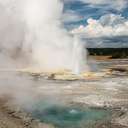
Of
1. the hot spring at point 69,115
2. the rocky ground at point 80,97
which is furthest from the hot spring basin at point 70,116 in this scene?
the rocky ground at point 80,97

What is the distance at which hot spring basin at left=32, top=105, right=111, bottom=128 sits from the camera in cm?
1193

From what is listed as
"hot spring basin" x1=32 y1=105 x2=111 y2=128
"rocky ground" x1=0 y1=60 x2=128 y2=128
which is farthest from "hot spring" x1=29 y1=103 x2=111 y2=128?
"rocky ground" x1=0 y1=60 x2=128 y2=128

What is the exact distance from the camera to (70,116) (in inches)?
516

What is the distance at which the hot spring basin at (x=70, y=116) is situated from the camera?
1193 cm

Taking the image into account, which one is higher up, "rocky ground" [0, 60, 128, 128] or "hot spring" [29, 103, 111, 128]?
"rocky ground" [0, 60, 128, 128]

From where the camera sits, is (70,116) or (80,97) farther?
(80,97)

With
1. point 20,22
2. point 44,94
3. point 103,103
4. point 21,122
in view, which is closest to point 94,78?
point 44,94

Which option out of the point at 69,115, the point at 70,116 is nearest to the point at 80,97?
the point at 69,115

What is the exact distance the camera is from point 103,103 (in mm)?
15477

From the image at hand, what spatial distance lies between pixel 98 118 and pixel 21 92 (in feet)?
24.6

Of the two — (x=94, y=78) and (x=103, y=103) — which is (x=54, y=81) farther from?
(x=103, y=103)

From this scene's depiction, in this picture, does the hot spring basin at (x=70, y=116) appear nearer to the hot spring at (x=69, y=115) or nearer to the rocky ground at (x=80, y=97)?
the hot spring at (x=69, y=115)

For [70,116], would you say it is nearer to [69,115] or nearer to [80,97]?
[69,115]

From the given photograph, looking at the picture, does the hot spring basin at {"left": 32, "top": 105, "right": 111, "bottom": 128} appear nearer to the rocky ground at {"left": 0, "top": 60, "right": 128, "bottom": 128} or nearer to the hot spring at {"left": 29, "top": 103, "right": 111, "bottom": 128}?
the hot spring at {"left": 29, "top": 103, "right": 111, "bottom": 128}
